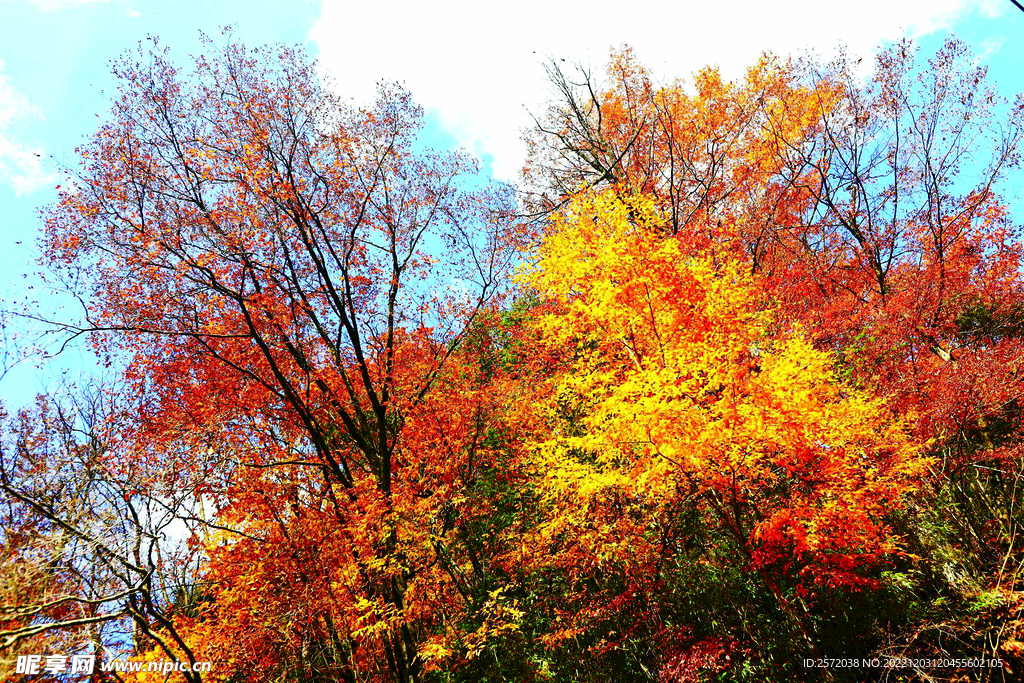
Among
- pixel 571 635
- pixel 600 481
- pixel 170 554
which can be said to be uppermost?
pixel 170 554

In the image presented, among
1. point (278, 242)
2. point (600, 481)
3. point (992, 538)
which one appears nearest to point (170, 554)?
point (278, 242)

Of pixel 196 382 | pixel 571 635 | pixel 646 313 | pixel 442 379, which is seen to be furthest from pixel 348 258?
pixel 571 635

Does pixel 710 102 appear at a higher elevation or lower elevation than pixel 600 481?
higher

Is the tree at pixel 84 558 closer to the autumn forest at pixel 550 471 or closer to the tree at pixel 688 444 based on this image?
the autumn forest at pixel 550 471

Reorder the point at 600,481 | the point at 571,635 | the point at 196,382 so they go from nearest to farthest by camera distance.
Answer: the point at 600,481, the point at 571,635, the point at 196,382

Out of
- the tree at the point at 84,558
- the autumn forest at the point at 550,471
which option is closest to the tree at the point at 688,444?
the autumn forest at the point at 550,471

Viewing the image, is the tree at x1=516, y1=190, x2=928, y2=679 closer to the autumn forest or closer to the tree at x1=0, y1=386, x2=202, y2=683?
the autumn forest

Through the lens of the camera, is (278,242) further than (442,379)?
No

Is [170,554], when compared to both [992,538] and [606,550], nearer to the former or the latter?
[606,550]

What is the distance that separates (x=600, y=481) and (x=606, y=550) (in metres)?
2.13

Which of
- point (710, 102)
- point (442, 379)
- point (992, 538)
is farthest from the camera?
point (710, 102)

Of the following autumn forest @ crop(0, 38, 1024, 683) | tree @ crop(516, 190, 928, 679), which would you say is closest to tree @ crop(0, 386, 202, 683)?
autumn forest @ crop(0, 38, 1024, 683)

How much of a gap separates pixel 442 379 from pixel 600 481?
679cm

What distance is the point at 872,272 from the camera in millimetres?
17219
